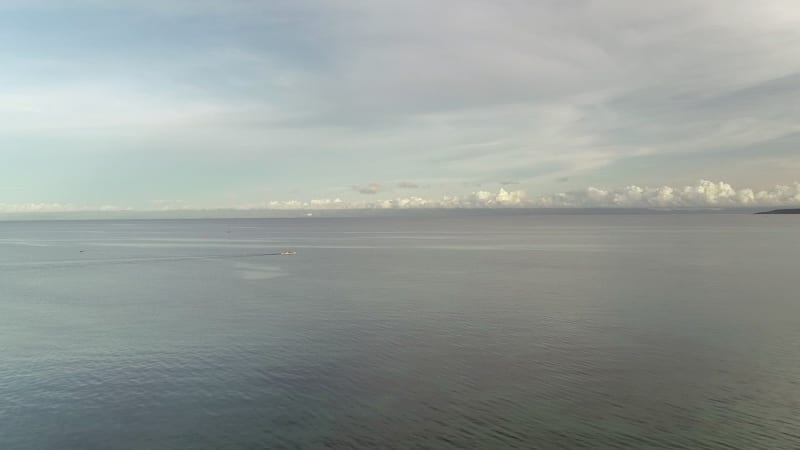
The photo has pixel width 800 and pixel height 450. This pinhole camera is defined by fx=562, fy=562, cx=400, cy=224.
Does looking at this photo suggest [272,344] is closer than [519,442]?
No

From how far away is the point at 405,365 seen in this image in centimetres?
3269

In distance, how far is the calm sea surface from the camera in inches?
928

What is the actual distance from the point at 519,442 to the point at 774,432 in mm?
10420

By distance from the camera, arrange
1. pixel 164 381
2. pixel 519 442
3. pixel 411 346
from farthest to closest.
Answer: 1. pixel 411 346
2. pixel 164 381
3. pixel 519 442

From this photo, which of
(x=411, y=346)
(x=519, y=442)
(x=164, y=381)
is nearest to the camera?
(x=519, y=442)

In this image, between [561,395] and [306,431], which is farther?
[561,395]

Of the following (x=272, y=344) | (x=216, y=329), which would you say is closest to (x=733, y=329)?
(x=272, y=344)

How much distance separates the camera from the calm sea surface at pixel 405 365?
23578 mm

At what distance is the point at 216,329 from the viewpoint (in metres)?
43.6

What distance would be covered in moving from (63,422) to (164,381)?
19.6 feet

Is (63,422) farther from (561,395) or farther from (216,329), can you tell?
(561,395)

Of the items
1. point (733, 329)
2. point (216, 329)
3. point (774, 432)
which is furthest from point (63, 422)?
point (733, 329)

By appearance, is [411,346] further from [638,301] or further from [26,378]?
[638,301]

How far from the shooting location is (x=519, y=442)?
73.1 ft
